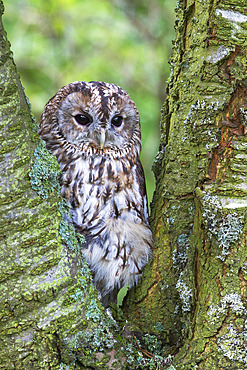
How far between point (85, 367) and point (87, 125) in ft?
3.98

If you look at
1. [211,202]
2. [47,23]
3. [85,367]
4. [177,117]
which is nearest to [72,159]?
[177,117]

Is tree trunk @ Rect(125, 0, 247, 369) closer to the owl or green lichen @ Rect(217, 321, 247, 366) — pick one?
green lichen @ Rect(217, 321, 247, 366)

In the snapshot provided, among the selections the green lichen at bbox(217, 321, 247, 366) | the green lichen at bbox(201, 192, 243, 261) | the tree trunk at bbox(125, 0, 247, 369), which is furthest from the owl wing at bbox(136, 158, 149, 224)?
the green lichen at bbox(217, 321, 247, 366)

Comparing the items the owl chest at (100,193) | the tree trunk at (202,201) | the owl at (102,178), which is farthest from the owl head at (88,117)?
the tree trunk at (202,201)

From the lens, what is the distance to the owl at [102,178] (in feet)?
6.56

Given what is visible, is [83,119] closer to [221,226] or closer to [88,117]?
[88,117]

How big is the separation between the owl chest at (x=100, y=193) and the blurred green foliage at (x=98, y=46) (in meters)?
1.28

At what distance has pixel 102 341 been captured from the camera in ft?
4.50

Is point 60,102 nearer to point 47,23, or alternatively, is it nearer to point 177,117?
point 177,117

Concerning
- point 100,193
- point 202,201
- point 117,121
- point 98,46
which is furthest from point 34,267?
point 98,46

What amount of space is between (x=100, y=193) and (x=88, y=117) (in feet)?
1.36

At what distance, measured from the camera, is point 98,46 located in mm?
3736

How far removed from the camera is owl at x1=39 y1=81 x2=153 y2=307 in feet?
6.56

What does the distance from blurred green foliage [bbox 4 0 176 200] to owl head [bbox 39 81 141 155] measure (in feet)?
3.78
